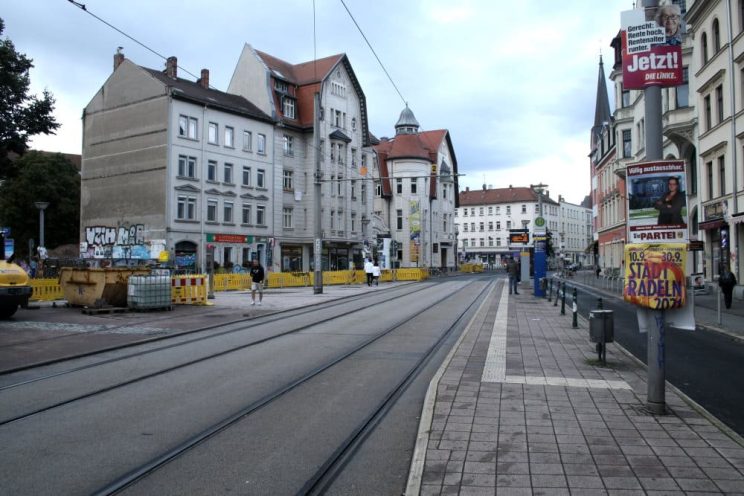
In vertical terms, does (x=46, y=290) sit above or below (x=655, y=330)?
below

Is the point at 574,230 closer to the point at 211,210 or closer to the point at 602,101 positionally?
the point at 602,101

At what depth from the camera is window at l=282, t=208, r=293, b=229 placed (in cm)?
4669

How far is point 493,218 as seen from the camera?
11950 centimetres

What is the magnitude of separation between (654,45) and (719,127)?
23.6 m

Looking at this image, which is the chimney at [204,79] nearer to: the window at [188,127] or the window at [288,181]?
the window at [188,127]

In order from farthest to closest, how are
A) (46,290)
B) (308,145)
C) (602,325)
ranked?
(308,145), (46,290), (602,325)

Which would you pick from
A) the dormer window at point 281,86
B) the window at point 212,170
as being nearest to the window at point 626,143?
the dormer window at point 281,86

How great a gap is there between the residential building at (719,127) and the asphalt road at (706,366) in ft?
39.2

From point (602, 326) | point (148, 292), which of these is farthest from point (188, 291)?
point (602, 326)

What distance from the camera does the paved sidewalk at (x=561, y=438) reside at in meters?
4.10

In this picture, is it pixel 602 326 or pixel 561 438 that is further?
pixel 602 326

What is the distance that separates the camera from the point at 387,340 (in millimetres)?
11984

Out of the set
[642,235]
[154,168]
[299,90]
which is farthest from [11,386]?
[299,90]

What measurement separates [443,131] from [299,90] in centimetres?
3486
